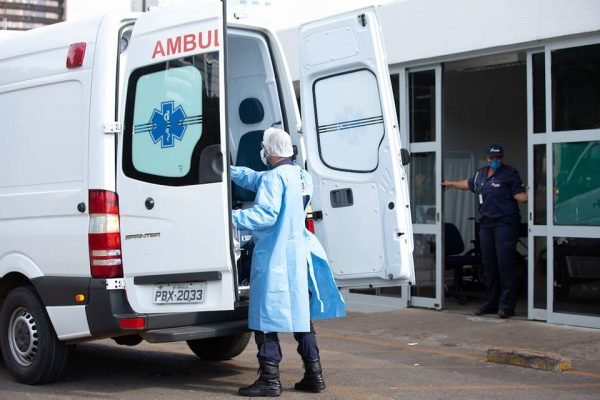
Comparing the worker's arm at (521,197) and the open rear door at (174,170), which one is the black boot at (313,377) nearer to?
the open rear door at (174,170)

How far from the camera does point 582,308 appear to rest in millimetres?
9211

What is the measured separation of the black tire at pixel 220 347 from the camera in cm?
790

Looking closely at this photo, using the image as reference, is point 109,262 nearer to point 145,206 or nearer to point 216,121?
point 145,206

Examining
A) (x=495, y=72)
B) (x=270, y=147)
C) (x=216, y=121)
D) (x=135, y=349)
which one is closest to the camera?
(x=216, y=121)

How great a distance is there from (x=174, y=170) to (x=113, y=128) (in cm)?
55

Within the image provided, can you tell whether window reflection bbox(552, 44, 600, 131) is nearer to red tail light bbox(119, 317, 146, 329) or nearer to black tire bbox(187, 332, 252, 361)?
black tire bbox(187, 332, 252, 361)

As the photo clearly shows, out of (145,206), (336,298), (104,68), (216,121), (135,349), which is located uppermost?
(104,68)

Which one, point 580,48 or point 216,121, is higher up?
point 580,48

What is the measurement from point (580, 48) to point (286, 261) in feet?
14.0

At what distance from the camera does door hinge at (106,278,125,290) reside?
6.38 metres

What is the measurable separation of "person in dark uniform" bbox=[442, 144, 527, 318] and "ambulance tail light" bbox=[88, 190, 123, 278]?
496cm

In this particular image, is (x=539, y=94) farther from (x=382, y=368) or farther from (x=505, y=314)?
(x=382, y=368)

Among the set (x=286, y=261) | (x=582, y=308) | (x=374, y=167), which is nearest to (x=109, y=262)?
(x=286, y=261)

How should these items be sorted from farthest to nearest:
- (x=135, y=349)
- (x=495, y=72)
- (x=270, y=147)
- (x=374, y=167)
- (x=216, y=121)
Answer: (x=495, y=72) → (x=135, y=349) → (x=374, y=167) → (x=270, y=147) → (x=216, y=121)
